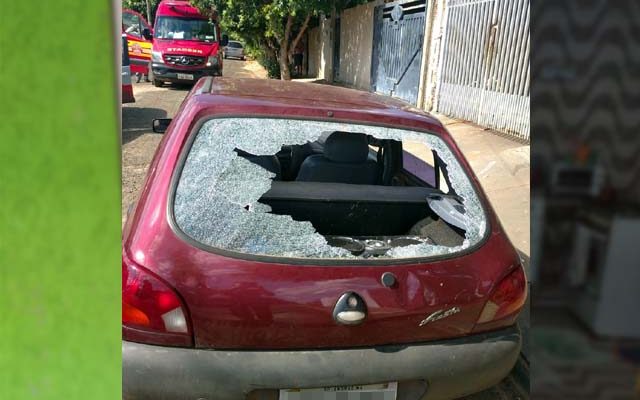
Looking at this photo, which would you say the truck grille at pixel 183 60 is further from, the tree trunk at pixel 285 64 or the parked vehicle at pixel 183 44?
the tree trunk at pixel 285 64

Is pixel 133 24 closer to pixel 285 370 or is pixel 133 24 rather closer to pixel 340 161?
pixel 340 161

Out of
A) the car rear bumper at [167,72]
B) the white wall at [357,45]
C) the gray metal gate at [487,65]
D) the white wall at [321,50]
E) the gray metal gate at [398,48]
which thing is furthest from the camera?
the white wall at [321,50]

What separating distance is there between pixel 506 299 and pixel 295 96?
1.34 metres

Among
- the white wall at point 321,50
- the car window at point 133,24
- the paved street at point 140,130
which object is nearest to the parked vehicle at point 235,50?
the white wall at point 321,50

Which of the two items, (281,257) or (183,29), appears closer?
(281,257)

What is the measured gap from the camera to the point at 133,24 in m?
15.6

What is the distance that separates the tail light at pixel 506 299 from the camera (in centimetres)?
177

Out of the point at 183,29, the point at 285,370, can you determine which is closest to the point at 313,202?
the point at 285,370

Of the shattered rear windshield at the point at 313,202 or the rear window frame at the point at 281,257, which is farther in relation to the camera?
the shattered rear windshield at the point at 313,202

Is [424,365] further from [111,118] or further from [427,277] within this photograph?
[111,118]

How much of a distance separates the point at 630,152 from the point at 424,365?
3.30ft

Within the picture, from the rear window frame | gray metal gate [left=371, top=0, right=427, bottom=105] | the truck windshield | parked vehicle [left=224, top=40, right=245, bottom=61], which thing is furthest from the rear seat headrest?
parked vehicle [left=224, top=40, right=245, bottom=61]

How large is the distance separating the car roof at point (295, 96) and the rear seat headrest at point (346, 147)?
0.76ft

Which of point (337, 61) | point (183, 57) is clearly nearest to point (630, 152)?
point (183, 57)
